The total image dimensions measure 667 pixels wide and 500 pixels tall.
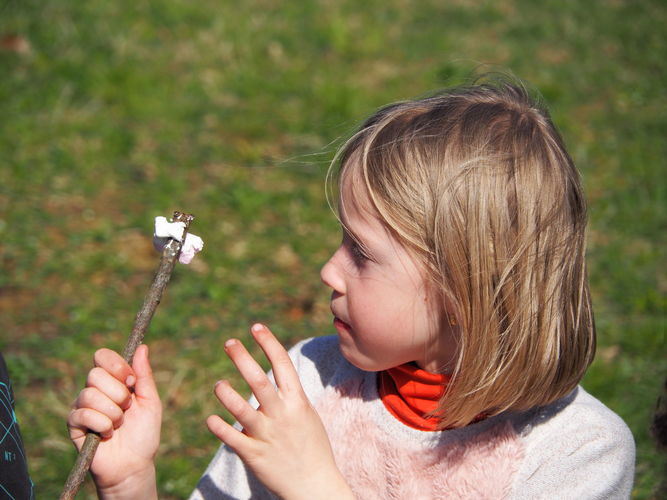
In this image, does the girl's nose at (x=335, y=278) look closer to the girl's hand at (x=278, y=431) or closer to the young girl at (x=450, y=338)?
the young girl at (x=450, y=338)

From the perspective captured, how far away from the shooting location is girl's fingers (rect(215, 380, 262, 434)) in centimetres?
143

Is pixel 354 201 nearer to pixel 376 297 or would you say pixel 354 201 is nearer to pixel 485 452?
pixel 376 297

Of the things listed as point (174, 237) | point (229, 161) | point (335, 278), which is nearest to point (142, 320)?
point (174, 237)

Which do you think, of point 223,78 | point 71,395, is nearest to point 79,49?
point 223,78

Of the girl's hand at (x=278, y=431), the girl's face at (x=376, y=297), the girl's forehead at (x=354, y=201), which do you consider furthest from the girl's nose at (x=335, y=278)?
the girl's hand at (x=278, y=431)

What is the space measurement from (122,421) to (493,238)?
0.81 metres

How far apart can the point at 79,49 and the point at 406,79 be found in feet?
7.21

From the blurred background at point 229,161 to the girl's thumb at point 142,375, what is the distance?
74 cm

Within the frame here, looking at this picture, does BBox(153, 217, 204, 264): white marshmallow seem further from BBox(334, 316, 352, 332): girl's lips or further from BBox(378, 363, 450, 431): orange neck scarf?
BBox(378, 363, 450, 431): orange neck scarf

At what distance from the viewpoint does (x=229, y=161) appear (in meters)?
4.57

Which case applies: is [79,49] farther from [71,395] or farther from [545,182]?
[545,182]

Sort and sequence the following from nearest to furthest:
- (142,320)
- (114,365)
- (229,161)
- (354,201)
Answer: (142,320) < (114,365) < (354,201) < (229,161)

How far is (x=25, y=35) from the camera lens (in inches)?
209

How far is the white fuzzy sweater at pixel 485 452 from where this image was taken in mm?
1640
